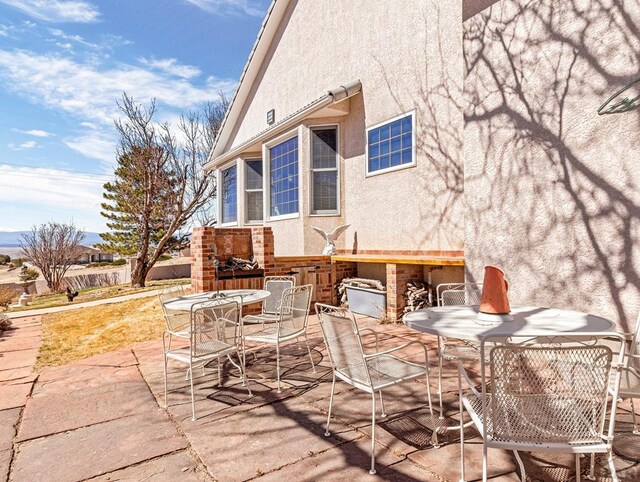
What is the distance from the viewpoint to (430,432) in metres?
2.91

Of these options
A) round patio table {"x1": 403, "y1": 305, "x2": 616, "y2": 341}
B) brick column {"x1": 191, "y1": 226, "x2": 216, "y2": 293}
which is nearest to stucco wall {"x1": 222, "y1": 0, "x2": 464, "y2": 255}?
brick column {"x1": 191, "y1": 226, "x2": 216, "y2": 293}

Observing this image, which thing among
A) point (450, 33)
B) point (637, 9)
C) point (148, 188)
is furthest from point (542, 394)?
point (148, 188)

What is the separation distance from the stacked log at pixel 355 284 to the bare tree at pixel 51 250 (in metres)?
18.9

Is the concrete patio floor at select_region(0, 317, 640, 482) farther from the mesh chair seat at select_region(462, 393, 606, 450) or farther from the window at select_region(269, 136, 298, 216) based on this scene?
the window at select_region(269, 136, 298, 216)

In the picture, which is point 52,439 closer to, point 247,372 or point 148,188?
point 247,372

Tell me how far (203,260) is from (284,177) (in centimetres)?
376

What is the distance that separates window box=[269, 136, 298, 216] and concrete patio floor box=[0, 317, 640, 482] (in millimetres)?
5751

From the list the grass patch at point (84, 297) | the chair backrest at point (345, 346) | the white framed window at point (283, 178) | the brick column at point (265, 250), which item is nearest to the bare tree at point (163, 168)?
the grass patch at point (84, 297)

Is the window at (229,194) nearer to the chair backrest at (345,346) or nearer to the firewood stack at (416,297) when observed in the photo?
the firewood stack at (416,297)

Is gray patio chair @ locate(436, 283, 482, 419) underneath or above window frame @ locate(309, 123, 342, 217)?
underneath

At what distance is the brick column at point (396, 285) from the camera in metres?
6.72

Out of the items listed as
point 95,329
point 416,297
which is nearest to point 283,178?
point 416,297

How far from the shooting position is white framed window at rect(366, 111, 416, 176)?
7.26m

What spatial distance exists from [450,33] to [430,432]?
6.21 metres
